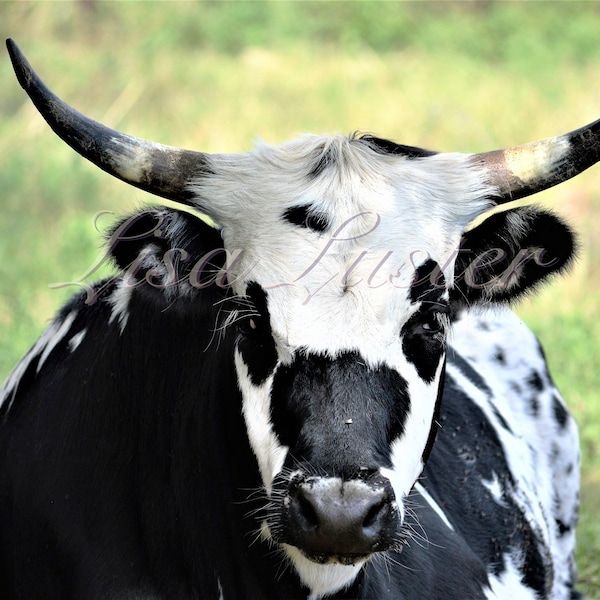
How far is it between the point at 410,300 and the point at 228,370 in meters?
0.66

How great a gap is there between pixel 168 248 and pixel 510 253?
3.81 ft

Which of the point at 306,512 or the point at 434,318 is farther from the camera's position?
the point at 434,318

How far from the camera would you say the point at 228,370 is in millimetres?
3787

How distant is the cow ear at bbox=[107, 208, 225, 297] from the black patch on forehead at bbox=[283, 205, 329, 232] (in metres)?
0.30

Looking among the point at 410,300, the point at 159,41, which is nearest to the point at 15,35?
the point at 159,41

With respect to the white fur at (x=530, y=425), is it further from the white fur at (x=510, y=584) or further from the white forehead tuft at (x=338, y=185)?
the white forehead tuft at (x=338, y=185)

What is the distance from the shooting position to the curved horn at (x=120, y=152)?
3.58 m

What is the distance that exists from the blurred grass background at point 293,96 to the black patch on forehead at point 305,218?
131 inches

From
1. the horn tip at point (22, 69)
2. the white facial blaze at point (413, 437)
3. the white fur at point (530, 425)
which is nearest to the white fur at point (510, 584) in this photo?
the white fur at point (530, 425)

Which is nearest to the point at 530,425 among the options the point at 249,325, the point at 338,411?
the point at 249,325

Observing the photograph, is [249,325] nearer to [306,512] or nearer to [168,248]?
[168,248]

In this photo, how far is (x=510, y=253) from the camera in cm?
397

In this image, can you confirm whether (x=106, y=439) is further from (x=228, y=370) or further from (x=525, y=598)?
(x=525, y=598)

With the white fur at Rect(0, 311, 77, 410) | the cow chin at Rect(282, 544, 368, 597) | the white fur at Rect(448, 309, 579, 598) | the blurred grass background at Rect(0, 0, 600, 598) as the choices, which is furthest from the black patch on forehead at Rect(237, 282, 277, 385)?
the blurred grass background at Rect(0, 0, 600, 598)
